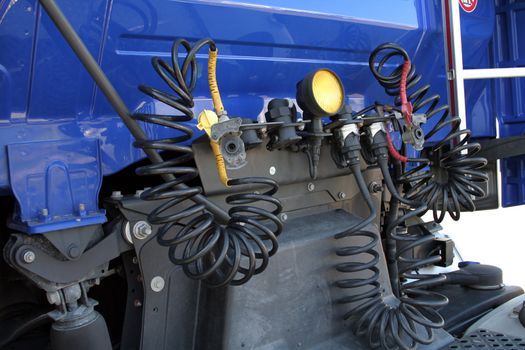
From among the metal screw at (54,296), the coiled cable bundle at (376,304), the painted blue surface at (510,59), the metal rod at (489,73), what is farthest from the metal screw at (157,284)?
the painted blue surface at (510,59)

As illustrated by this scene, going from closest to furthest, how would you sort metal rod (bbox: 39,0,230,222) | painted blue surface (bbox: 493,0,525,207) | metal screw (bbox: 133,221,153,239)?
1. metal rod (bbox: 39,0,230,222)
2. metal screw (bbox: 133,221,153,239)
3. painted blue surface (bbox: 493,0,525,207)

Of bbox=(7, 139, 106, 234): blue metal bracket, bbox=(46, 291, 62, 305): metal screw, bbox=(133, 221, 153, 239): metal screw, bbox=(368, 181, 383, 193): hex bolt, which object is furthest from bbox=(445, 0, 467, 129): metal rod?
bbox=(46, 291, 62, 305): metal screw

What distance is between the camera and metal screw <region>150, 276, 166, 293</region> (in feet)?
4.24

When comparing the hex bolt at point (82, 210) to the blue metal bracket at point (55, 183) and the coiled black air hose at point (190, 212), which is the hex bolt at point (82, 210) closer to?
the blue metal bracket at point (55, 183)

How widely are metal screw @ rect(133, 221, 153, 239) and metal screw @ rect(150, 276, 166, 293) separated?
0.12m

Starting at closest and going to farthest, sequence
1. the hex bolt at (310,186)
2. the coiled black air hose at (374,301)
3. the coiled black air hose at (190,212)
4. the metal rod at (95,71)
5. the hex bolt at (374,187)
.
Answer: the metal rod at (95,71), the coiled black air hose at (190,212), the coiled black air hose at (374,301), the hex bolt at (310,186), the hex bolt at (374,187)

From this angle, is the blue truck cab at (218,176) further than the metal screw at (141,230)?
No

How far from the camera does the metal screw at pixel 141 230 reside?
125 centimetres

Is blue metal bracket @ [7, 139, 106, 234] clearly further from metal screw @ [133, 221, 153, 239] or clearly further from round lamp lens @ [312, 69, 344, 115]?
round lamp lens @ [312, 69, 344, 115]

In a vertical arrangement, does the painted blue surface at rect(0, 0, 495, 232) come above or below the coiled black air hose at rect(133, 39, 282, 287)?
above

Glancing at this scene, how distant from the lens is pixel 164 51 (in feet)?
4.36

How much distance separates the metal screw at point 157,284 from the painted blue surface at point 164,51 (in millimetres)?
309

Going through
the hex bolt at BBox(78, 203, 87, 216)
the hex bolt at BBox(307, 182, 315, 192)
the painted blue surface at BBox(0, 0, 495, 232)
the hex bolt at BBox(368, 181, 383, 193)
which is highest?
the painted blue surface at BBox(0, 0, 495, 232)

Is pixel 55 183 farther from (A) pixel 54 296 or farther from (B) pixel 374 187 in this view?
(B) pixel 374 187
